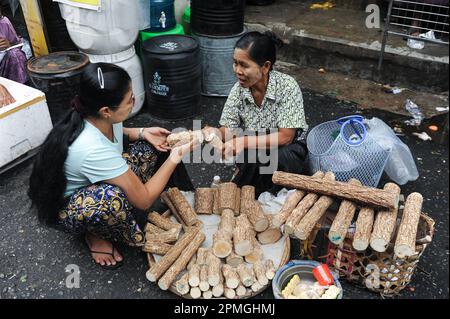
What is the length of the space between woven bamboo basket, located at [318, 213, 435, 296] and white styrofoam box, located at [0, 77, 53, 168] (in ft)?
8.88

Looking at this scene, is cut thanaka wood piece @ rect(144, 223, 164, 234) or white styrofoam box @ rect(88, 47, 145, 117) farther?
white styrofoam box @ rect(88, 47, 145, 117)

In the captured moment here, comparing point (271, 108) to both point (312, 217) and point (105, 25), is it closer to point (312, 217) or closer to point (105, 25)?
point (312, 217)

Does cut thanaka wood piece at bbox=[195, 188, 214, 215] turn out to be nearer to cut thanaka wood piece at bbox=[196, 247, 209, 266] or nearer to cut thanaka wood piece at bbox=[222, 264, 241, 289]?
cut thanaka wood piece at bbox=[196, 247, 209, 266]

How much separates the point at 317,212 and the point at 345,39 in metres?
3.32

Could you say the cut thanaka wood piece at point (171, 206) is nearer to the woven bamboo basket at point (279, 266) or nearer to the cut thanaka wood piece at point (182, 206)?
the cut thanaka wood piece at point (182, 206)

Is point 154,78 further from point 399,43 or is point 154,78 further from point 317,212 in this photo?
point 399,43

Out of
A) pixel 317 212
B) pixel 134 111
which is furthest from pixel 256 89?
pixel 134 111

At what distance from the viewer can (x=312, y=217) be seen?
255 centimetres

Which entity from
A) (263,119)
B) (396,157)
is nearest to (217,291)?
(263,119)

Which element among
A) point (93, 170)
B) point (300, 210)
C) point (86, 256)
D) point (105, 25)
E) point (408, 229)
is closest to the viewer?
point (408, 229)

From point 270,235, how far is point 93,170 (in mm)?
1228

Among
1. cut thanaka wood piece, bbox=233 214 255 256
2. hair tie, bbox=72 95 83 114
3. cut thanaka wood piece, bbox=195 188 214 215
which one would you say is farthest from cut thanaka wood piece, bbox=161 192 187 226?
hair tie, bbox=72 95 83 114

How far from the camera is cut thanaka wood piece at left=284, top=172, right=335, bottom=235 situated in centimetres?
252

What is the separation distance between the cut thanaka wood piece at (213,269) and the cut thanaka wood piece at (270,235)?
37cm
